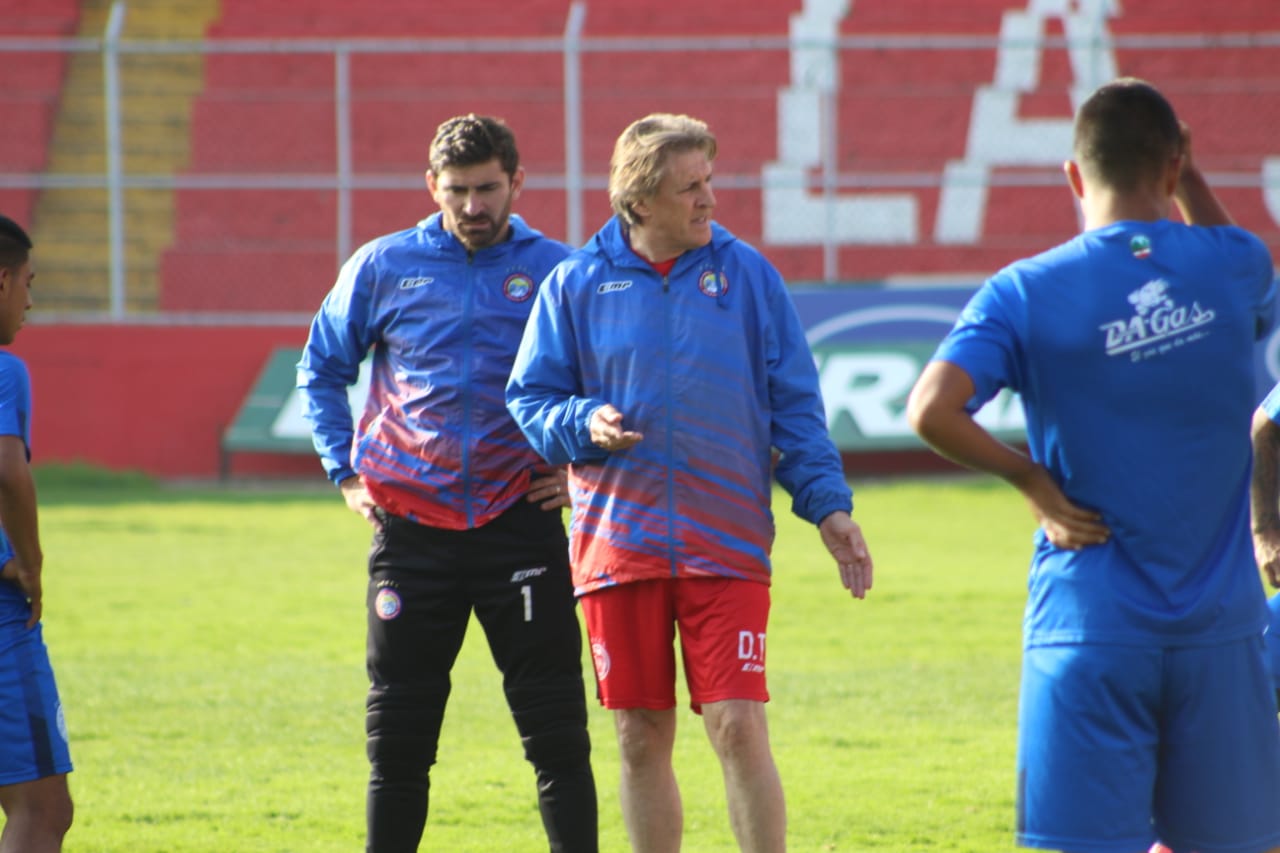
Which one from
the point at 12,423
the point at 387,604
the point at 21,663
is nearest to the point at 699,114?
the point at 387,604

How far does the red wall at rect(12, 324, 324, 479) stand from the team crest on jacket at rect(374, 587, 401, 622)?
1364 centimetres

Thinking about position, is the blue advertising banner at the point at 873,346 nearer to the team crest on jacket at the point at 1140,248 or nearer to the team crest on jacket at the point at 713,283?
the team crest on jacket at the point at 713,283

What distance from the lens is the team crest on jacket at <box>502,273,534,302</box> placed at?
4.98 meters

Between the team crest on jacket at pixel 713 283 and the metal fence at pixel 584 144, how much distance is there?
16.0m

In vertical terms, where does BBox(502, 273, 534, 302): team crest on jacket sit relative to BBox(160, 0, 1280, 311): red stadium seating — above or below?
below

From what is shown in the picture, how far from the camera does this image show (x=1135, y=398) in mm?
3447

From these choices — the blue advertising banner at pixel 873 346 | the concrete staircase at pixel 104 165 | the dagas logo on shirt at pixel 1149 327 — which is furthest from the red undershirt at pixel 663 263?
the concrete staircase at pixel 104 165

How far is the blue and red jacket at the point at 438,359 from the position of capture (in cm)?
490

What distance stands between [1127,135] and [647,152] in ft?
4.42

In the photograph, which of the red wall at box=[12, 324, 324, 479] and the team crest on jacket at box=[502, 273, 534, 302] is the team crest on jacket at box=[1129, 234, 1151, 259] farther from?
the red wall at box=[12, 324, 324, 479]

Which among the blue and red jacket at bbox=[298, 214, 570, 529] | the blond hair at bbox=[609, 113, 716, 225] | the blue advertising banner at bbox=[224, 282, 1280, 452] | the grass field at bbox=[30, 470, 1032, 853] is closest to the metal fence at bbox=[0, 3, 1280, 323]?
the blue advertising banner at bbox=[224, 282, 1280, 452]

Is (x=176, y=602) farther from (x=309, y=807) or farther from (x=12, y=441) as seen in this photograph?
(x=12, y=441)

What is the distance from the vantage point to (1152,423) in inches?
136

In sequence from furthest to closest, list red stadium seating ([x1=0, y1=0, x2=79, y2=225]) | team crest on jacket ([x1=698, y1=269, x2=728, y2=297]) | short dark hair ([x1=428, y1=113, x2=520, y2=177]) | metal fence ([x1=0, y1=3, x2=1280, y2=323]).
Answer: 1. red stadium seating ([x1=0, y1=0, x2=79, y2=225])
2. metal fence ([x1=0, y1=3, x2=1280, y2=323])
3. short dark hair ([x1=428, y1=113, x2=520, y2=177])
4. team crest on jacket ([x1=698, y1=269, x2=728, y2=297])
